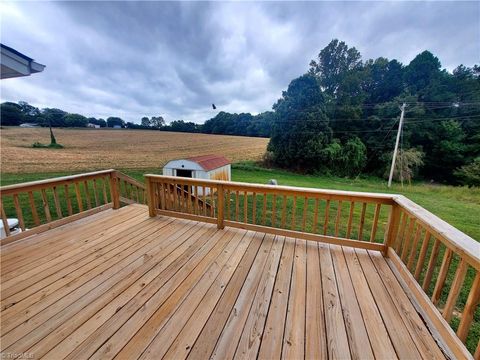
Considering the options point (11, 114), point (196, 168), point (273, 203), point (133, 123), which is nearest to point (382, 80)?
point (196, 168)

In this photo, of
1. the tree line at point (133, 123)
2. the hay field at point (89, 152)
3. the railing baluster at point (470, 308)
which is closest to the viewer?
the railing baluster at point (470, 308)

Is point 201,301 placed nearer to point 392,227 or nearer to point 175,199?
point 175,199

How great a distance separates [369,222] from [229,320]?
526 centimetres

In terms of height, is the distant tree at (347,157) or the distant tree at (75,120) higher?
the distant tree at (75,120)

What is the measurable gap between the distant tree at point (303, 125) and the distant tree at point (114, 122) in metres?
36.0

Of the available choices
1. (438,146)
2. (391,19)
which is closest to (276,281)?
(391,19)

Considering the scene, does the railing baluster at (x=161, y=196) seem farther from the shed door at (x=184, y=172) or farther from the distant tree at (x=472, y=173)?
the distant tree at (x=472, y=173)

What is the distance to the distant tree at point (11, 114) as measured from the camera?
28.2m

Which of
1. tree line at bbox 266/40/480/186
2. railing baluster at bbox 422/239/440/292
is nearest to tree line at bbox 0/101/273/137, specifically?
tree line at bbox 266/40/480/186

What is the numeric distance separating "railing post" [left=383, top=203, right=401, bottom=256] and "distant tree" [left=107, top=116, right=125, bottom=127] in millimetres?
45973

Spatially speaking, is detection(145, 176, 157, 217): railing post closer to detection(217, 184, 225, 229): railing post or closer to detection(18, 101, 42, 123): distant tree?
detection(217, 184, 225, 229): railing post

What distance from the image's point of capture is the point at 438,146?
702 inches

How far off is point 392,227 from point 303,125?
14.1 m

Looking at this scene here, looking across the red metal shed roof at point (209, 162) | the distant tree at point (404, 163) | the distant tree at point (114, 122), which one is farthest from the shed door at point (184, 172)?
the distant tree at point (114, 122)
